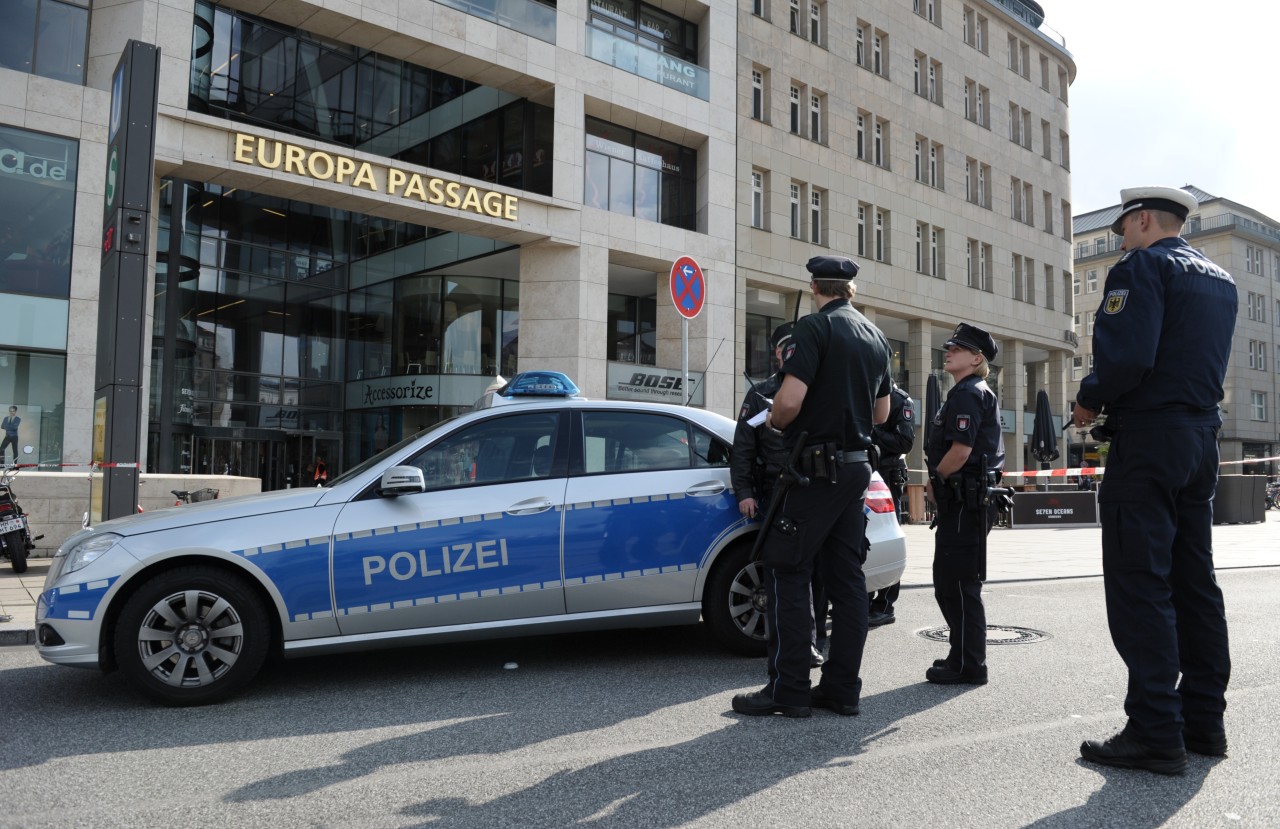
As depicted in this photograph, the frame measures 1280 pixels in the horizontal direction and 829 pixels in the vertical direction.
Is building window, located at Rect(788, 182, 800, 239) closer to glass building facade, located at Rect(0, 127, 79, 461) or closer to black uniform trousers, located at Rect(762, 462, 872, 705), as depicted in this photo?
glass building facade, located at Rect(0, 127, 79, 461)

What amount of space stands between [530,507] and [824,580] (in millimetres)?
1687

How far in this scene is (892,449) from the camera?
655 centimetres

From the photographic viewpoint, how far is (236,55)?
1983cm

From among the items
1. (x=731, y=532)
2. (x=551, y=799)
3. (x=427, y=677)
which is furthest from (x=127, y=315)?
(x=551, y=799)

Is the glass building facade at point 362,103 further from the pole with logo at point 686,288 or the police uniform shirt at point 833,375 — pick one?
the police uniform shirt at point 833,375

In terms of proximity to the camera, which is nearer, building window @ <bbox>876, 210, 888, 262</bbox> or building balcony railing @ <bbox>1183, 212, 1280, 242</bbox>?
building window @ <bbox>876, 210, 888, 262</bbox>

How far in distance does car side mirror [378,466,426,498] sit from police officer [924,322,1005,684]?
2.78 metres

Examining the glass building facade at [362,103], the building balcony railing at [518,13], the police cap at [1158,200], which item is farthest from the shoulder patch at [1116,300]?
the glass building facade at [362,103]

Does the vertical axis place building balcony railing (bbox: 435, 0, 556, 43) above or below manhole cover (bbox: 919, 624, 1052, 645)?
above

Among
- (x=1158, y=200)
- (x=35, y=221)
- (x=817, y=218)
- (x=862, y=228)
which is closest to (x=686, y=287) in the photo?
(x=1158, y=200)

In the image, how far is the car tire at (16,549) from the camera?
9.98m

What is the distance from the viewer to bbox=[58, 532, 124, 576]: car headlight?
475cm

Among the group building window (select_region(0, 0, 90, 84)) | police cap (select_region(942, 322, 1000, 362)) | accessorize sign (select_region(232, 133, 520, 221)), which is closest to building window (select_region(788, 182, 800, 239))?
accessorize sign (select_region(232, 133, 520, 221))

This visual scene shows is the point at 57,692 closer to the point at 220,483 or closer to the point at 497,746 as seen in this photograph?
the point at 497,746
